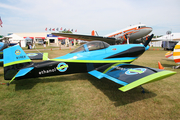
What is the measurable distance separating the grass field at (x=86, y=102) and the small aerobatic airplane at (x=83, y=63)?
2.00 ft

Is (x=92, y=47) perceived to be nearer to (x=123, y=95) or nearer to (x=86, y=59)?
(x=86, y=59)

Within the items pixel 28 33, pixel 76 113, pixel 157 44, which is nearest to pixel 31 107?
pixel 76 113

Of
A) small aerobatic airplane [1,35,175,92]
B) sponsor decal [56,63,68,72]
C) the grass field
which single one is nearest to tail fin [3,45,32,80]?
small aerobatic airplane [1,35,175,92]

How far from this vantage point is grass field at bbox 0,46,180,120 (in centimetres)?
264

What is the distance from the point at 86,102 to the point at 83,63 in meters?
1.85

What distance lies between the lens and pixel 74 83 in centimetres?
475

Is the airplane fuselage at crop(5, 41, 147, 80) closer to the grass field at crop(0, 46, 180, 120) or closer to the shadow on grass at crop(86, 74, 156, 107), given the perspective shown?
the grass field at crop(0, 46, 180, 120)

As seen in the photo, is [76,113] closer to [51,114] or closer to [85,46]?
[51,114]

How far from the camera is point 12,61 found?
153 inches

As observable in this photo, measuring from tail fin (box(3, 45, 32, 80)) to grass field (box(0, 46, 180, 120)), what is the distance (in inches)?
27.4

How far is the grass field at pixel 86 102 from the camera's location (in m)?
2.64

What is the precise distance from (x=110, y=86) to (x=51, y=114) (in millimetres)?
2505

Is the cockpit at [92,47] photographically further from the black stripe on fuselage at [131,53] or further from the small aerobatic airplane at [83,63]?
the black stripe on fuselage at [131,53]

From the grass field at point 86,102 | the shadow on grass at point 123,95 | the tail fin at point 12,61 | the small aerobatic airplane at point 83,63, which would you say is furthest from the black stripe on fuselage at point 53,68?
the shadow on grass at point 123,95
